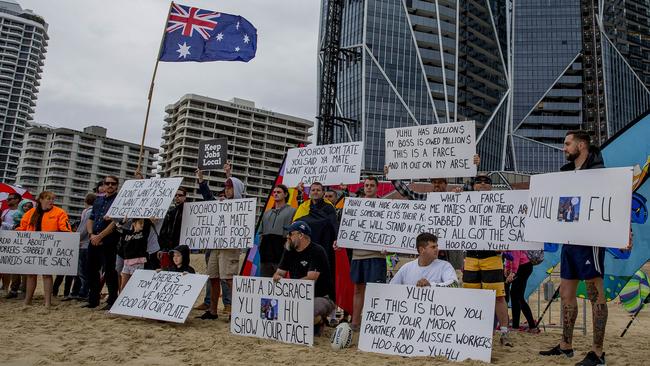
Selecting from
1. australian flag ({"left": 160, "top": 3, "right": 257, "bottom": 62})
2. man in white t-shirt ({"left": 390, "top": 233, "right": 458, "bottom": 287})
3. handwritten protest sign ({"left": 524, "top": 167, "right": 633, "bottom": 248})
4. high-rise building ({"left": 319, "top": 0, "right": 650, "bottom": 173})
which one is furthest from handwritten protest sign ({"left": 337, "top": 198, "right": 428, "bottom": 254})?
high-rise building ({"left": 319, "top": 0, "right": 650, "bottom": 173})

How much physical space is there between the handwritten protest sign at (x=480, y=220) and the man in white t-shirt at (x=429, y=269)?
2.18 feet

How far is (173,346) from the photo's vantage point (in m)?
5.22

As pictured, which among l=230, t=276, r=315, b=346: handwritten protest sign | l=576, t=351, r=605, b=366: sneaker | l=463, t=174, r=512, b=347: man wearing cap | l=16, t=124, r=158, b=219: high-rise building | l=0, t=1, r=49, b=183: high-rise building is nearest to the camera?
l=576, t=351, r=605, b=366: sneaker

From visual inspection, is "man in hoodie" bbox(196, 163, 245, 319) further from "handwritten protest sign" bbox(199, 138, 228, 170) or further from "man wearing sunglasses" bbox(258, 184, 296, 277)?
"handwritten protest sign" bbox(199, 138, 228, 170)

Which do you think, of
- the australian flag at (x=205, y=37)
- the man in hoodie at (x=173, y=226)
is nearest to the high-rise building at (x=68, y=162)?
the australian flag at (x=205, y=37)

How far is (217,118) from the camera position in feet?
370

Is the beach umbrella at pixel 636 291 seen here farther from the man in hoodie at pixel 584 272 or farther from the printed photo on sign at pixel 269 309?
the printed photo on sign at pixel 269 309

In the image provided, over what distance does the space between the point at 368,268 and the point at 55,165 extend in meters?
127

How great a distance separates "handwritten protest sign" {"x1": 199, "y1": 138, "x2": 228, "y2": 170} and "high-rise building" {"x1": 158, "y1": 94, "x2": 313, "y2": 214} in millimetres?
96528

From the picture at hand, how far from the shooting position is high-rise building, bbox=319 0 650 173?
89625 millimetres

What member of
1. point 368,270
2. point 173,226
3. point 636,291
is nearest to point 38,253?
point 173,226

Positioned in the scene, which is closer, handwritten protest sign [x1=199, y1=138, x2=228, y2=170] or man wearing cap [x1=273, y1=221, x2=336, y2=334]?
man wearing cap [x1=273, y1=221, x2=336, y2=334]

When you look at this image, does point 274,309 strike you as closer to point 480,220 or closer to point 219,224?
point 219,224

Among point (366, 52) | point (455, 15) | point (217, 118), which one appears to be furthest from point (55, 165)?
point (455, 15)
